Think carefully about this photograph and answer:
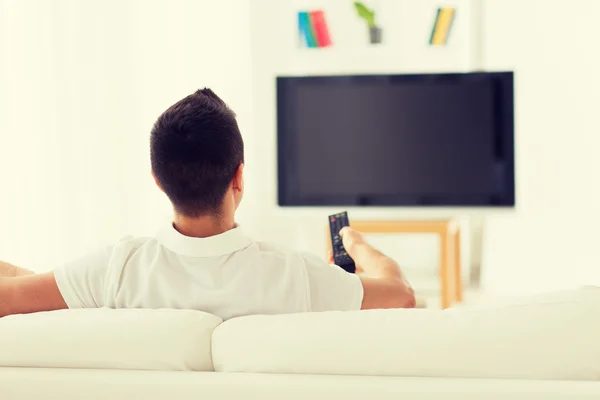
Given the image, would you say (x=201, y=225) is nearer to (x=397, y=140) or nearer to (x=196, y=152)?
(x=196, y=152)

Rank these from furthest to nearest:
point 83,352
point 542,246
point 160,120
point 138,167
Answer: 1. point 138,167
2. point 542,246
3. point 160,120
4. point 83,352

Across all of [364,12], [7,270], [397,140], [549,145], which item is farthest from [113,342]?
[364,12]

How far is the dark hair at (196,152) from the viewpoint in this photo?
Answer: 1.05 metres

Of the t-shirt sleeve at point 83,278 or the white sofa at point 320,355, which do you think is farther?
the t-shirt sleeve at point 83,278

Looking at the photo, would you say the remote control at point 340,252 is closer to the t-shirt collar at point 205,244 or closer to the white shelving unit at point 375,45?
the t-shirt collar at point 205,244

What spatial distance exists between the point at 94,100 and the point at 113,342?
303cm

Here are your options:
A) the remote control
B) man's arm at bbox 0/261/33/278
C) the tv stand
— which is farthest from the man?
the tv stand

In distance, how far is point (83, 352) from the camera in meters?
0.87

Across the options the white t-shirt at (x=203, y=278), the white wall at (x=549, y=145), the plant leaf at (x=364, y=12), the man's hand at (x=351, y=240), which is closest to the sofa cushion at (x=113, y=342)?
the white t-shirt at (x=203, y=278)

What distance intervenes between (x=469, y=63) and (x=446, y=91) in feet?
2.09

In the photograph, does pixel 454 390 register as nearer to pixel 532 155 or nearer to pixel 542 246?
pixel 542 246

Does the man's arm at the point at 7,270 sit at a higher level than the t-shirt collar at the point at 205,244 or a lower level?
lower

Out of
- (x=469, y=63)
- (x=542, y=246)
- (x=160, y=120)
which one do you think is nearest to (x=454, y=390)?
(x=160, y=120)

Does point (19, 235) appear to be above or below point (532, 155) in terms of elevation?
below
